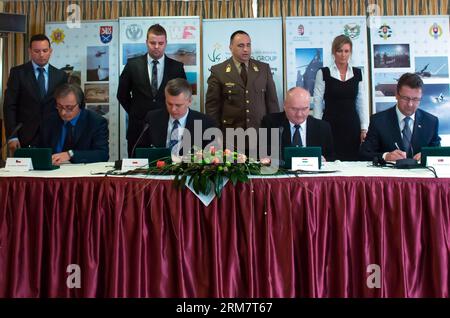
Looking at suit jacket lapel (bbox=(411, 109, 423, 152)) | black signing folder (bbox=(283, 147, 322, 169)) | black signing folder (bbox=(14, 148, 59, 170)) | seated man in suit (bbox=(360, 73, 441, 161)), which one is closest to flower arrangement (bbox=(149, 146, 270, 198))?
black signing folder (bbox=(283, 147, 322, 169))

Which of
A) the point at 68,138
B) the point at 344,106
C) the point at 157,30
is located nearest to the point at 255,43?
the point at 157,30

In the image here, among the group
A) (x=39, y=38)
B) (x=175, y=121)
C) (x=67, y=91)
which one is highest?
(x=39, y=38)

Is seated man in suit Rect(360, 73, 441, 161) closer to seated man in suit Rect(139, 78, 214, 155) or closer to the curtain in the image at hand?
seated man in suit Rect(139, 78, 214, 155)

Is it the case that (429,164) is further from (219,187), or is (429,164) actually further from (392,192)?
(219,187)

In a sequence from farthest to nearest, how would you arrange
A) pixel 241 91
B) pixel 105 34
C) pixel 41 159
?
pixel 105 34, pixel 241 91, pixel 41 159

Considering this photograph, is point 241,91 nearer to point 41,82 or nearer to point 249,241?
point 41,82

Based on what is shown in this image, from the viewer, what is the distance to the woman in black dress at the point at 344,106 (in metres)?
4.31

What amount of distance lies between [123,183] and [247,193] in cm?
56

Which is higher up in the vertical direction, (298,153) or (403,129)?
(403,129)

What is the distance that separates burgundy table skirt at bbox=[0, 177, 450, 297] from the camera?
6.43 feet

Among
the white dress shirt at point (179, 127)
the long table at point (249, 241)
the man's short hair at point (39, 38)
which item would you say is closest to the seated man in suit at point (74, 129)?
the white dress shirt at point (179, 127)

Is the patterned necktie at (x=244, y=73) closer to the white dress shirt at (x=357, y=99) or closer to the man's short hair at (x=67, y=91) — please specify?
the white dress shirt at (x=357, y=99)

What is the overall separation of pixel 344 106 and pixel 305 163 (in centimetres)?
225

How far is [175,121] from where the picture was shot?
10.0 ft
